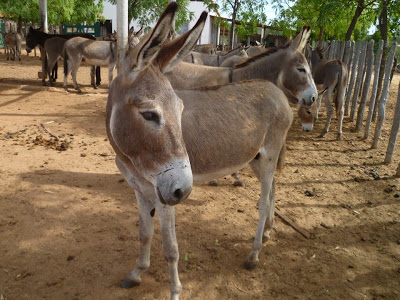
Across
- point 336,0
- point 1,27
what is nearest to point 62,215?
point 336,0

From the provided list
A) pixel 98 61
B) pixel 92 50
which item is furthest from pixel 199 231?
pixel 92 50

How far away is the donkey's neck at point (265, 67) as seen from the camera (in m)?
4.94

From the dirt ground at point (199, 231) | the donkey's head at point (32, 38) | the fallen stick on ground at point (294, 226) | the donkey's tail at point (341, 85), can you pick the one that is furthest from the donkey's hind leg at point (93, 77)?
the fallen stick on ground at point (294, 226)

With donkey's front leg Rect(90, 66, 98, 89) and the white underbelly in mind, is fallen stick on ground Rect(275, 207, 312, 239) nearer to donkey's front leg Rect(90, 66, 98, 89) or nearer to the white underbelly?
the white underbelly

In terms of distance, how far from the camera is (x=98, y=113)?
8570 mm

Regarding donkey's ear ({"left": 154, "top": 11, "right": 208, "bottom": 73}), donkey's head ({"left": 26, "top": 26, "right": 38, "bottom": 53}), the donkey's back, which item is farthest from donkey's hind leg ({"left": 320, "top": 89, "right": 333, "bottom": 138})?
donkey's head ({"left": 26, "top": 26, "right": 38, "bottom": 53})

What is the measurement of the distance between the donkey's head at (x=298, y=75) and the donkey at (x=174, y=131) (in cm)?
183

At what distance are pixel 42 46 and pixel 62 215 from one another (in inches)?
446

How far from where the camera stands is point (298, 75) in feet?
15.9

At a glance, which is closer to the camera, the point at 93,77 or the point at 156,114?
the point at 156,114

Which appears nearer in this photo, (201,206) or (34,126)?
(201,206)

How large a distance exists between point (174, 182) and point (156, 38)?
858 millimetres

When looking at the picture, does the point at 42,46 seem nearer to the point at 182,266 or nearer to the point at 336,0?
the point at 336,0

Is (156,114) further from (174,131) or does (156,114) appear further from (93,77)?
(93,77)
